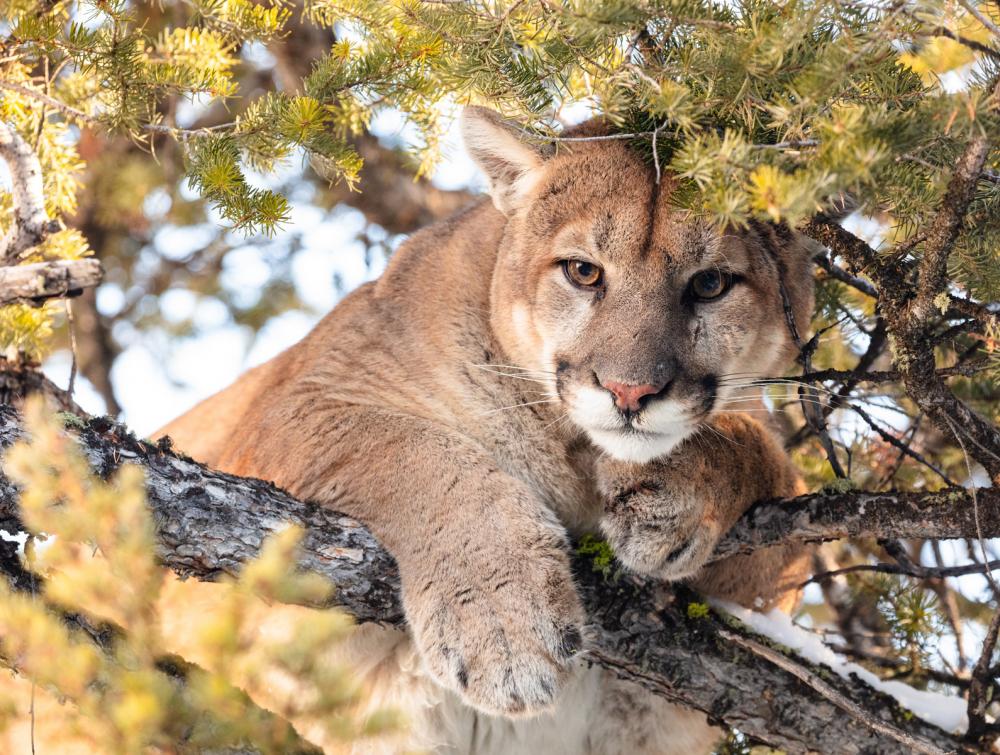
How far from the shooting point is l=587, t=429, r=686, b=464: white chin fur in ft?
10.5

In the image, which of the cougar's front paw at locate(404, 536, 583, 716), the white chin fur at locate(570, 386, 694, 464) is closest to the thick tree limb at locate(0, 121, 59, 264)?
the cougar's front paw at locate(404, 536, 583, 716)

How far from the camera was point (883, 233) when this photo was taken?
3.83m

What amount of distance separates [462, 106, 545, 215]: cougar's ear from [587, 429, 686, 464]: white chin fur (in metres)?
1.02

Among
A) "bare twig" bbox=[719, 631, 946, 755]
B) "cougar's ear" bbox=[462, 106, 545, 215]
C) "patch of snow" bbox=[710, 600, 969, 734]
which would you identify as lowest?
"patch of snow" bbox=[710, 600, 969, 734]

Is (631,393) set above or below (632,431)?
above

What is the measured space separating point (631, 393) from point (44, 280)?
6.21 feet

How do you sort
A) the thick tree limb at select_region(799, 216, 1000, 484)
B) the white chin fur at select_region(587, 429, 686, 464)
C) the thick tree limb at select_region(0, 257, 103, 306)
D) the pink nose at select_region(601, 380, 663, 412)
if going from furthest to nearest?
the thick tree limb at select_region(0, 257, 103, 306) < the white chin fur at select_region(587, 429, 686, 464) < the pink nose at select_region(601, 380, 663, 412) < the thick tree limb at select_region(799, 216, 1000, 484)

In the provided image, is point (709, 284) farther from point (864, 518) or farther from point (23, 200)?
point (23, 200)

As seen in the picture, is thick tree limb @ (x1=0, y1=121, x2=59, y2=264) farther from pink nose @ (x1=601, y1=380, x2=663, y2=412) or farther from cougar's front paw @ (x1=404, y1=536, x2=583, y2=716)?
pink nose @ (x1=601, y1=380, x2=663, y2=412)

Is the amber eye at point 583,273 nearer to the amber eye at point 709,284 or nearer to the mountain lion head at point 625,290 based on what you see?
the mountain lion head at point 625,290

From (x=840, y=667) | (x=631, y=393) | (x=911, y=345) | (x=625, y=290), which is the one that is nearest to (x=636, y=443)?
(x=631, y=393)

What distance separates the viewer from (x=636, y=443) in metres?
3.22

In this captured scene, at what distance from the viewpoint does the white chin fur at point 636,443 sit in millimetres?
3211

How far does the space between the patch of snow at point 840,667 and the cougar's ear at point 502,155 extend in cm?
161
